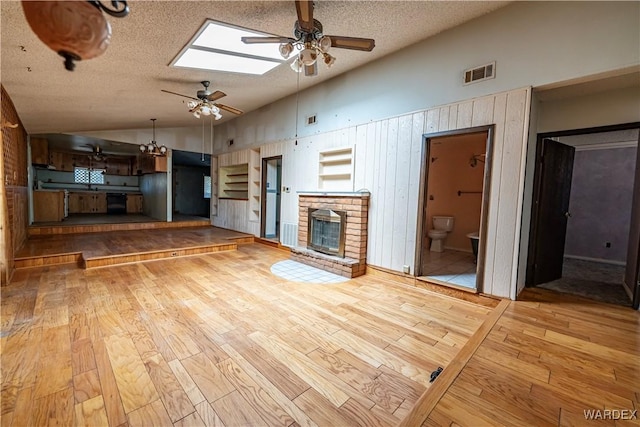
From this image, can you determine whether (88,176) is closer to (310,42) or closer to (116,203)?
(116,203)

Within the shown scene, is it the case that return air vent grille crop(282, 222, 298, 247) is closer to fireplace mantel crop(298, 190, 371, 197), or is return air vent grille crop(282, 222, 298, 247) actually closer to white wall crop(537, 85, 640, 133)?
fireplace mantel crop(298, 190, 371, 197)

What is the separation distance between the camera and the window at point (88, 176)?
9.18m

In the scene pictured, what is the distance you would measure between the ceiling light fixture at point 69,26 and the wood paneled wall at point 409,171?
10.6ft

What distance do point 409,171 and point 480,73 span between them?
50.8 inches

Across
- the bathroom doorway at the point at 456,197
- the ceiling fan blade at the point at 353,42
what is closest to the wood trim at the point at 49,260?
the ceiling fan blade at the point at 353,42

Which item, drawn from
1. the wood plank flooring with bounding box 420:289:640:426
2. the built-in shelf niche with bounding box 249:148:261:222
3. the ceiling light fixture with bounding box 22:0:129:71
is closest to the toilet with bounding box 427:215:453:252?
the wood plank flooring with bounding box 420:289:640:426

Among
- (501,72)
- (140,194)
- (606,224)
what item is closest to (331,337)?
(501,72)

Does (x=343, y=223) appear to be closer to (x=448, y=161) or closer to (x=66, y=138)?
(x=448, y=161)

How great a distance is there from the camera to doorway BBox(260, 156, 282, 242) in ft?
20.0

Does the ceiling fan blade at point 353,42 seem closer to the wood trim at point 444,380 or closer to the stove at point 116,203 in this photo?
the wood trim at point 444,380

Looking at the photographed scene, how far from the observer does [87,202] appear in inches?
360

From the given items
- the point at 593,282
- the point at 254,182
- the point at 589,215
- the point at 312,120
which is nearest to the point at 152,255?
the point at 254,182

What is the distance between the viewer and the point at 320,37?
2266 millimetres

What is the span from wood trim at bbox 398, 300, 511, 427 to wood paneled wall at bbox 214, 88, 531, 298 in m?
0.89
